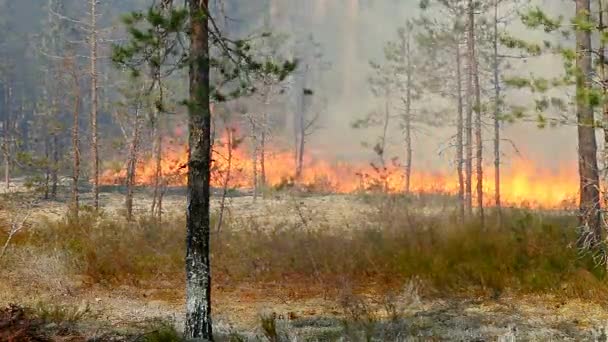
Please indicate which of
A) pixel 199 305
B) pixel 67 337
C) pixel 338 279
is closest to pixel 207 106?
pixel 199 305

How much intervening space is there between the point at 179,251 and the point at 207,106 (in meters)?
8.13

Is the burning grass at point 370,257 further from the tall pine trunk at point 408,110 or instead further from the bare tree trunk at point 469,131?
the tall pine trunk at point 408,110

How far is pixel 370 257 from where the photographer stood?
14016 millimetres

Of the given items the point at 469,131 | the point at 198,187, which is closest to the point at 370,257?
the point at 198,187

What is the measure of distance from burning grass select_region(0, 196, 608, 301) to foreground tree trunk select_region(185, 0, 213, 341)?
512 centimetres

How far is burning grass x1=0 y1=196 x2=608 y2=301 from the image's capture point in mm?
12430

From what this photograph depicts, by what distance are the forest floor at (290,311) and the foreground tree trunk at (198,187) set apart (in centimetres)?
83

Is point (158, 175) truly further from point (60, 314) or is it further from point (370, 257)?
point (60, 314)

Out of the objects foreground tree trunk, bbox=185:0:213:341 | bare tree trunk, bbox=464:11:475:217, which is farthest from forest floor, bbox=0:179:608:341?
bare tree trunk, bbox=464:11:475:217

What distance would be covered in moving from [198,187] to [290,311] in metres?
4.52

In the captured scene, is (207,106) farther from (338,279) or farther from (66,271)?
(66,271)

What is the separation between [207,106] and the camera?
310 inches

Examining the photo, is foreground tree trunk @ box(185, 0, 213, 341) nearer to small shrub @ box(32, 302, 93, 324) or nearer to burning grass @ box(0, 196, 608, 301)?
small shrub @ box(32, 302, 93, 324)

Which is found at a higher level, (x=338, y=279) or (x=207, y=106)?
(x=207, y=106)
